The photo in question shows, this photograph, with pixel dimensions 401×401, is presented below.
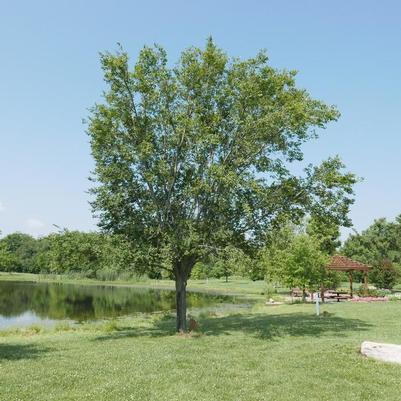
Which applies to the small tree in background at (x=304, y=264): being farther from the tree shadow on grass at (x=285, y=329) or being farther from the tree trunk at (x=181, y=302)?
the tree trunk at (x=181, y=302)

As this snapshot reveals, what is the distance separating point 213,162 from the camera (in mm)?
22328

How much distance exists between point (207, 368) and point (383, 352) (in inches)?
223

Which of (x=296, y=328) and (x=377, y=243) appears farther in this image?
(x=377, y=243)

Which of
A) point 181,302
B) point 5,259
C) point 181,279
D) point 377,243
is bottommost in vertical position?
point 181,302

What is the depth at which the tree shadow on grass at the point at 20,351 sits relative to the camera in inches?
637

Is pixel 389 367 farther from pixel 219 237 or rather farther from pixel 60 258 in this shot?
pixel 60 258

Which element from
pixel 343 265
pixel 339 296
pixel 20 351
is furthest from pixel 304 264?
pixel 20 351

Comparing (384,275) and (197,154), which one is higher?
(197,154)

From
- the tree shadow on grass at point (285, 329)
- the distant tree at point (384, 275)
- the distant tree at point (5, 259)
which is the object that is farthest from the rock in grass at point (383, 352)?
the distant tree at point (5, 259)

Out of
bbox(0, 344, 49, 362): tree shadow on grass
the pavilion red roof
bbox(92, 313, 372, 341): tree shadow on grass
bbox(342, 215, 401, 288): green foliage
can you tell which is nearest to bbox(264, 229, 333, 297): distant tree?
the pavilion red roof

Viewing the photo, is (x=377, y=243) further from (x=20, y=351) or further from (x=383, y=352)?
(x=20, y=351)

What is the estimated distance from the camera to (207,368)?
45.3ft

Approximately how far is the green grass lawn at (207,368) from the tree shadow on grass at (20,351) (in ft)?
0.12

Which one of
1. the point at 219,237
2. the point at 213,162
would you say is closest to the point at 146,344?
the point at 219,237
